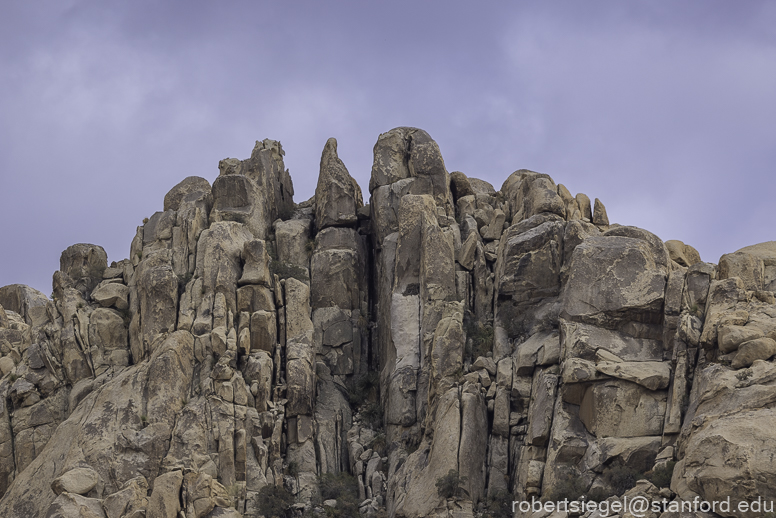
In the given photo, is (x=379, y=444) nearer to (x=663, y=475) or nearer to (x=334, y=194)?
(x=334, y=194)

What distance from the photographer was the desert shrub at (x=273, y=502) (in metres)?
58.0

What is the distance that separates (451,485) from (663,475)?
450 inches

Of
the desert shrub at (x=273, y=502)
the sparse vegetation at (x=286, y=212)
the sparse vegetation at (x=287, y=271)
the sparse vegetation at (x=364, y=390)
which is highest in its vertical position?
the sparse vegetation at (x=286, y=212)

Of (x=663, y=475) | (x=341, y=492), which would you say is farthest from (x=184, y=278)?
(x=663, y=475)

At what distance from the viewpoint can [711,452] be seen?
4491 centimetres

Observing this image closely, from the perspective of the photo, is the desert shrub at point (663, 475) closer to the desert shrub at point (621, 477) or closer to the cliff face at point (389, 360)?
the cliff face at point (389, 360)

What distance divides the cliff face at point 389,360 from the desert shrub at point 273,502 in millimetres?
155

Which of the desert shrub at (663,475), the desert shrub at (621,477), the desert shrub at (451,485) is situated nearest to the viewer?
the desert shrub at (663,475)

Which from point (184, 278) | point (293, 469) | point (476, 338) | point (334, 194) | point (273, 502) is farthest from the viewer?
point (334, 194)

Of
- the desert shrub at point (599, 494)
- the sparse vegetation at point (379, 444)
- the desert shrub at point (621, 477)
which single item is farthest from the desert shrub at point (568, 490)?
the sparse vegetation at point (379, 444)

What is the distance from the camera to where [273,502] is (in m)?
58.3

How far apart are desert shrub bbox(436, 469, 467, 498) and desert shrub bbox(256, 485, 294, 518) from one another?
29.5ft

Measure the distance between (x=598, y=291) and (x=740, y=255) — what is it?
807cm

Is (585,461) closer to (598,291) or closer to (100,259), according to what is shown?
(598,291)
